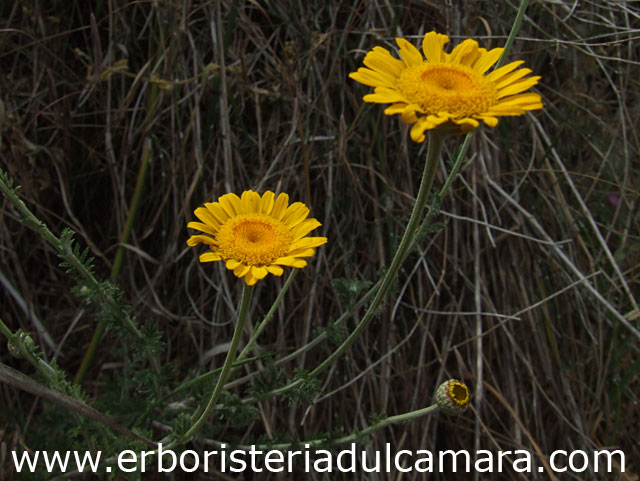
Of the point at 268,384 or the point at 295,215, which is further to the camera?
the point at 268,384

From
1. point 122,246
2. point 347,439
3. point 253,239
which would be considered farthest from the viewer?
point 122,246

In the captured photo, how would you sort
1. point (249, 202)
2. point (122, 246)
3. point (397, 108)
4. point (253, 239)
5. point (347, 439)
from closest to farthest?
1. point (397, 108)
2. point (253, 239)
3. point (249, 202)
4. point (347, 439)
5. point (122, 246)

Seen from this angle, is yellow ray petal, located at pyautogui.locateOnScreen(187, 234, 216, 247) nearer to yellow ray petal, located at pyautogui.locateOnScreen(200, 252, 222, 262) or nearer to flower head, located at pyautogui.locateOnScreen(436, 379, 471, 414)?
yellow ray petal, located at pyautogui.locateOnScreen(200, 252, 222, 262)

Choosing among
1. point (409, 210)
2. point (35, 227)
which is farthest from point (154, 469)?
point (409, 210)

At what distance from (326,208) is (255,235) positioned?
34.0 inches

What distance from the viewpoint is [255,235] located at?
1.38m

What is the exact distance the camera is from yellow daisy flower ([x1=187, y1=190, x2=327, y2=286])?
50.8 inches

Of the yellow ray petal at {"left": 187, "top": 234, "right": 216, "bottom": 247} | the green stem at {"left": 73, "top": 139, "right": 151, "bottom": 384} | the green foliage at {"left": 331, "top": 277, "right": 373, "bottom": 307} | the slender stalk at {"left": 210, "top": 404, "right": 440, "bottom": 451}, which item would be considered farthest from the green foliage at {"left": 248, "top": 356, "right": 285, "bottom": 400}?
the green stem at {"left": 73, "top": 139, "right": 151, "bottom": 384}

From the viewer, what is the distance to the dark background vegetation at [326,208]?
7.24ft

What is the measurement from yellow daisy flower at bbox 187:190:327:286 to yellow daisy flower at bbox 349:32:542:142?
30 centimetres

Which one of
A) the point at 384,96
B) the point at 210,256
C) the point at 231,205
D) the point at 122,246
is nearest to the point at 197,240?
the point at 210,256

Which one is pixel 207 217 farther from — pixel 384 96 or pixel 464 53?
pixel 464 53

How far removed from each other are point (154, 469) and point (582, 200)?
5.60 feet

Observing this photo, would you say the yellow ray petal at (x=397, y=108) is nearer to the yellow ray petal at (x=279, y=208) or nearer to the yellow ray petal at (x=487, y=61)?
the yellow ray petal at (x=487, y=61)
